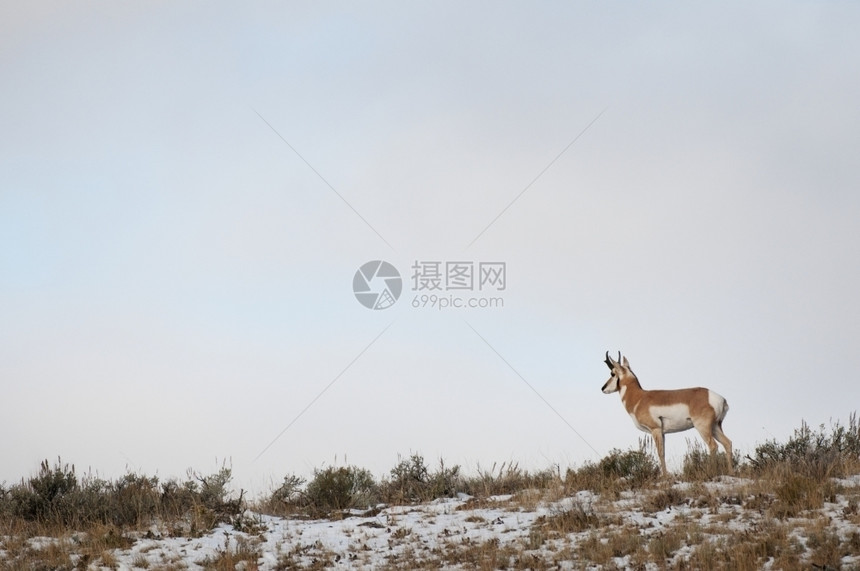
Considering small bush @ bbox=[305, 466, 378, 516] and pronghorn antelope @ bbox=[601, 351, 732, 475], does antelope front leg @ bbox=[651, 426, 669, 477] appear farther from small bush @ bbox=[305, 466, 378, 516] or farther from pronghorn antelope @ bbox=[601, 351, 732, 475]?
small bush @ bbox=[305, 466, 378, 516]

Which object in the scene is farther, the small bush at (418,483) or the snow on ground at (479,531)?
the small bush at (418,483)

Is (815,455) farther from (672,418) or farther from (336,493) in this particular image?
(336,493)

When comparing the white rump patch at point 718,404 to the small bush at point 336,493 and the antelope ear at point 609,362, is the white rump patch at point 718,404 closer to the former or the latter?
the antelope ear at point 609,362

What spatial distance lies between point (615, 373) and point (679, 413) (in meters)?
2.10

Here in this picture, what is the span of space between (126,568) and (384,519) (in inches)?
162

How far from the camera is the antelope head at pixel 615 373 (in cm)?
1769

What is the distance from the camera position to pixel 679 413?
15945 mm

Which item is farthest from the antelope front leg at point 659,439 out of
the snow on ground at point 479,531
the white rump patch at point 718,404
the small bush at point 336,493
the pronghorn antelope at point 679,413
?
the small bush at point 336,493

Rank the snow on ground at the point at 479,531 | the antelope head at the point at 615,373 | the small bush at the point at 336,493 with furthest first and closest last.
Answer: the antelope head at the point at 615,373
the small bush at the point at 336,493
the snow on ground at the point at 479,531

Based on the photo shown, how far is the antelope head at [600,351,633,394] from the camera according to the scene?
696 inches

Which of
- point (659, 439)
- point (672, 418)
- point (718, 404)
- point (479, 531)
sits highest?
point (718, 404)

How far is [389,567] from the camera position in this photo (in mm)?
11086

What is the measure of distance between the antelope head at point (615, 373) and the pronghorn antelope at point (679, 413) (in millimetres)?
774

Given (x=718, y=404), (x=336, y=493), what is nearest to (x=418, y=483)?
(x=336, y=493)
